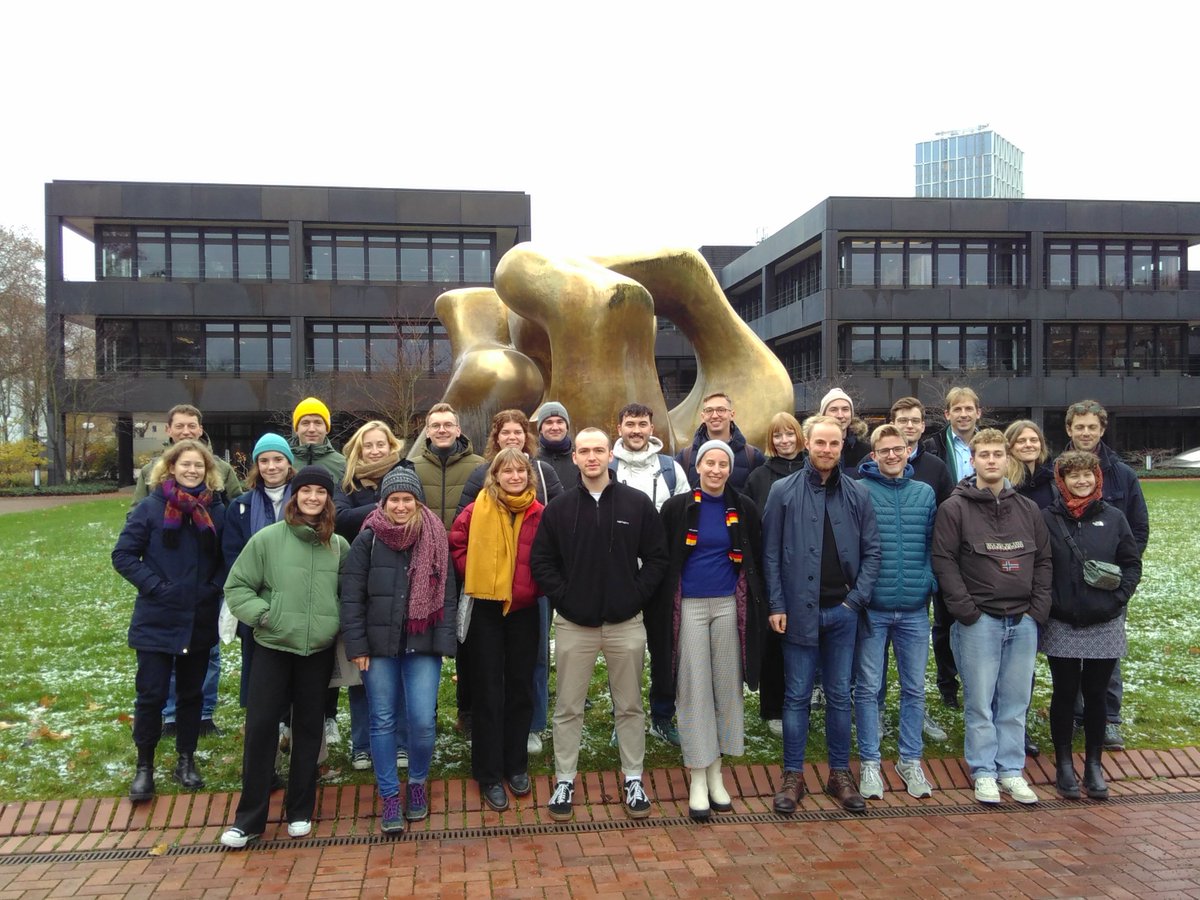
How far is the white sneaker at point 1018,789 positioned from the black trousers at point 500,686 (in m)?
2.56

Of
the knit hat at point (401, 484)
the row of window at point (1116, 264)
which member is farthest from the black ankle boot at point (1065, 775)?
the row of window at point (1116, 264)

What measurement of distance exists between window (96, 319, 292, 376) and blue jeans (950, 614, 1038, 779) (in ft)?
117

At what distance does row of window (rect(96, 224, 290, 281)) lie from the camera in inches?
1441

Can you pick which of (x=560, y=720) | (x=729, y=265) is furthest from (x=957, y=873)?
(x=729, y=265)

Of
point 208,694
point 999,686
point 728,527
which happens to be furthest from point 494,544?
point 999,686

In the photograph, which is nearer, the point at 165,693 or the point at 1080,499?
the point at 165,693

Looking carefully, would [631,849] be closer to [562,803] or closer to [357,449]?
[562,803]

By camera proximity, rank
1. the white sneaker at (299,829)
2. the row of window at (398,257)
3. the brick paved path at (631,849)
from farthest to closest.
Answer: the row of window at (398,257) → the white sneaker at (299,829) → the brick paved path at (631,849)

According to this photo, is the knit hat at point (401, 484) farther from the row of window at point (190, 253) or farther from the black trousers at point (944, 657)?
the row of window at point (190, 253)

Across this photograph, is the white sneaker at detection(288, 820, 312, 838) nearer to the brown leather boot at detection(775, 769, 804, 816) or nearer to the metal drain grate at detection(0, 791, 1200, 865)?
the metal drain grate at detection(0, 791, 1200, 865)

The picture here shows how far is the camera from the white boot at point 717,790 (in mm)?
4672

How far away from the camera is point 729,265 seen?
5009 centimetres

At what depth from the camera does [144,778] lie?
4656 mm

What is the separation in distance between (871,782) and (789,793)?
471mm
